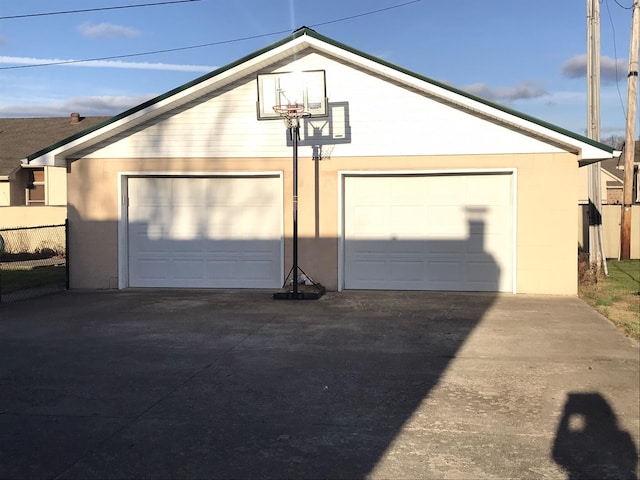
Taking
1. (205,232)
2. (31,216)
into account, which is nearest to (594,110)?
(205,232)

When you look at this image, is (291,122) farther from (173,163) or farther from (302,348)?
(302,348)

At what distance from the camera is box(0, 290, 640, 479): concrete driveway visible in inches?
175

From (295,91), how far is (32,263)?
461 inches

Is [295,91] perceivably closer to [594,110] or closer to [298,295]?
[298,295]

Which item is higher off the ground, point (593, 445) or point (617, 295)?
point (617, 295)

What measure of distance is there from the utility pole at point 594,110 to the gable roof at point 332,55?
141 inches

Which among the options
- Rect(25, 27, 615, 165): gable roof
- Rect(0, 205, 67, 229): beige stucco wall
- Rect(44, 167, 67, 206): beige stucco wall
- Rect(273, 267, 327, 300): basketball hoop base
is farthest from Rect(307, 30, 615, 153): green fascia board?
Rect(44, 167, 67, 206): beige stucco wall

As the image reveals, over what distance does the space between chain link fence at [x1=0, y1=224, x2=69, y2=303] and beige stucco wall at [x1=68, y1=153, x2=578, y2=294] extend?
0.73 metres

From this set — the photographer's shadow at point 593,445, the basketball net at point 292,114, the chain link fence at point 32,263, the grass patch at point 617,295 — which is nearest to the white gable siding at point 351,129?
the basketball net at point 292,114

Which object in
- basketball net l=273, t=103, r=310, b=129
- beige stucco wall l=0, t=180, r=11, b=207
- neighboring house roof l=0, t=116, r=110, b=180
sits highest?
neighboring house roof l=0, t=116, r=110, b=180

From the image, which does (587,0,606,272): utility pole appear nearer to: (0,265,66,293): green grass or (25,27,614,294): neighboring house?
(25,27,614,294): neighboring house

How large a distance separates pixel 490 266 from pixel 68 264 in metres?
9.11

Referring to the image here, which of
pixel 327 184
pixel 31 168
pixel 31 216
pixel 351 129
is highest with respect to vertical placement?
pixel 31 168

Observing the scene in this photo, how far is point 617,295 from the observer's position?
41.3 ft
